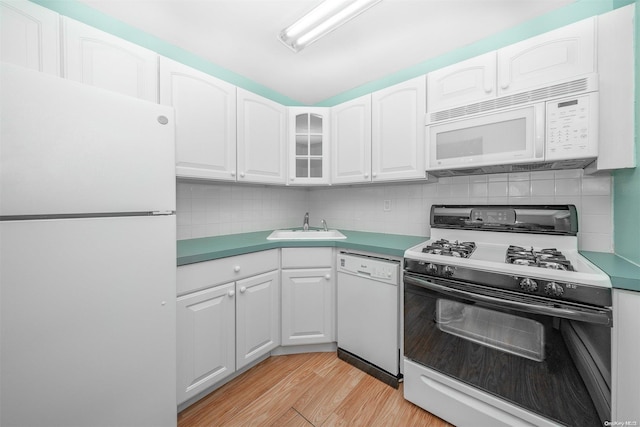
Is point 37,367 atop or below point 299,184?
below

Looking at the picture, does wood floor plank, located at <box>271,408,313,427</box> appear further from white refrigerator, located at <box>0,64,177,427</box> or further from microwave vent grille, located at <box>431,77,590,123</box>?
microwave vent grille, located at <box>431,77,590,123</box>

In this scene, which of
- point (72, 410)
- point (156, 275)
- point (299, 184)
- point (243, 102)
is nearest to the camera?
point (72, 410)

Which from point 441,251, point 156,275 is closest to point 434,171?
point 441,251

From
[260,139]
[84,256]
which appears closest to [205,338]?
[84,256]

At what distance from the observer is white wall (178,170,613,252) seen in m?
1.47

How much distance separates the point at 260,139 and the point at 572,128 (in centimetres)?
197

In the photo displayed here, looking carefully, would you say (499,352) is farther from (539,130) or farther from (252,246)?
(252,246)

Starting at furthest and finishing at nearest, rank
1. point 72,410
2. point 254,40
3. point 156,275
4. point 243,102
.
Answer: point 243,102, point 254,40, point 156,275, point 72,410

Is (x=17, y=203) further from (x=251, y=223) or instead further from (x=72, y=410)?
(x=251, y=223)

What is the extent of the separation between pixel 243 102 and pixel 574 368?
2408mm

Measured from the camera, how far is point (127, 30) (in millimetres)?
1561

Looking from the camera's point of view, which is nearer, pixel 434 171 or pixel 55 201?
pixel 55 201

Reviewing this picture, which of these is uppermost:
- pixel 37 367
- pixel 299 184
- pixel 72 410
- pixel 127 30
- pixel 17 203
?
pixel 127 30

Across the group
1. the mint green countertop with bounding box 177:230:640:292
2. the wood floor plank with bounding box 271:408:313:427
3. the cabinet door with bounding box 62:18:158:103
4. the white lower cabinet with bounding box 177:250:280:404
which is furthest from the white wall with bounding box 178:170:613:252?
the wood floor plank with bounding box 271:408:313:427
